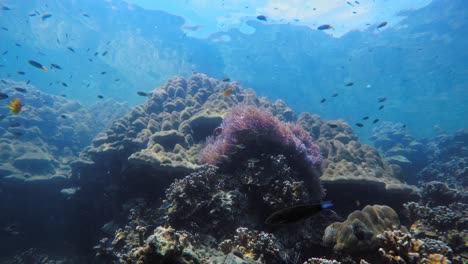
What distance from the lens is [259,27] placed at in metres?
34.4

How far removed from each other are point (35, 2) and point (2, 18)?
38.2 ft

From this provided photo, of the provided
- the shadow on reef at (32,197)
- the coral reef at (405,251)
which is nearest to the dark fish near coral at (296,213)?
the coral reef at (405,251)

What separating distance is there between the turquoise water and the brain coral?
1061 inches

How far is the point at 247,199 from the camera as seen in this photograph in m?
5.73

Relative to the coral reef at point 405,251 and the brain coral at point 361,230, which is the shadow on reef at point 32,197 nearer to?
the brain coral at point 361,230

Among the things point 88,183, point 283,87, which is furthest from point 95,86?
point 88,183

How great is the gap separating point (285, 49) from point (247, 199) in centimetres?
3714

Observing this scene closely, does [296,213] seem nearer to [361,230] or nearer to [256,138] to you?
[361,230]

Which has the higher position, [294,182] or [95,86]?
[95,86]

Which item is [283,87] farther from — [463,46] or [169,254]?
[169,254]

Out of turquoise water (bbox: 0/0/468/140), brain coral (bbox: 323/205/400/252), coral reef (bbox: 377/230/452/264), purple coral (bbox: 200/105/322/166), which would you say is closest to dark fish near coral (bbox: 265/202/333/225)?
coral reef (bbox: 377/230/452/264)

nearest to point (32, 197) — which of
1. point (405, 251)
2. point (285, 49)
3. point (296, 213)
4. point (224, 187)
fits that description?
point (224, 187)

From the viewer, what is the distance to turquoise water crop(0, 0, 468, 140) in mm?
32250

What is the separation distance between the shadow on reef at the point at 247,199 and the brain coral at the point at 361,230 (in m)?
0.02
